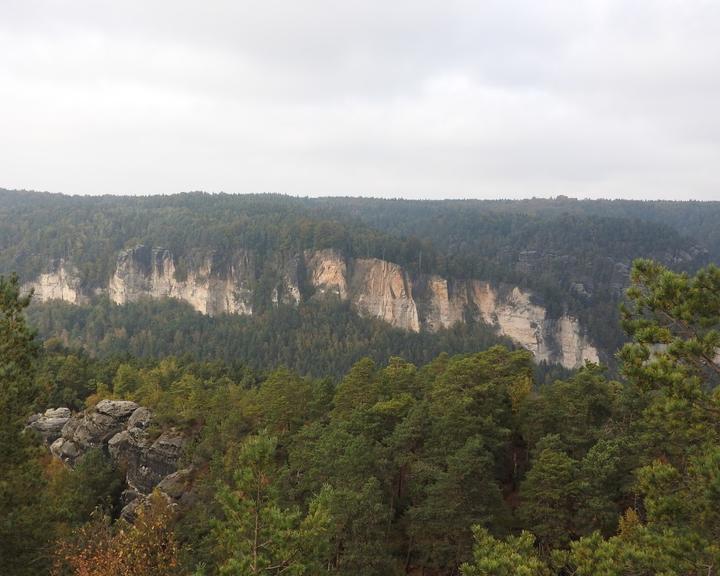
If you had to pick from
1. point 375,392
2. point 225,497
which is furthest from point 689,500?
point 375,392

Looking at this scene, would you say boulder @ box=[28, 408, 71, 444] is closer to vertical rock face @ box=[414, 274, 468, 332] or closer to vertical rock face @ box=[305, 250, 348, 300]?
vertical rock face @ box=[305, 250, 348, 300]

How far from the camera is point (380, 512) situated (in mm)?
18453

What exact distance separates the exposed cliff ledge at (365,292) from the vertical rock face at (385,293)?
0.19 m

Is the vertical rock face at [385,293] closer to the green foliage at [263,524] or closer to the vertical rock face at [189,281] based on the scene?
the vertical rock face at [189,281]

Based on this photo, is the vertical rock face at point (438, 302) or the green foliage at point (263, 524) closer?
the green foliage at point (263, 524)

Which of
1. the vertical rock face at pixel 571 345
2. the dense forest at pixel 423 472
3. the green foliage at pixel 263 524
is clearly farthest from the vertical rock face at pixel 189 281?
the green foliage at pixel 263 524

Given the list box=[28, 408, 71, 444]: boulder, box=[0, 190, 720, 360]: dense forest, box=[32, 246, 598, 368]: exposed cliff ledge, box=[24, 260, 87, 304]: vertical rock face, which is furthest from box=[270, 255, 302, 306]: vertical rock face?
box=[28, 408, 71, 444]: boulder

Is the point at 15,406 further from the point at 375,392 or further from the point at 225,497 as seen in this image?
the point at 375,392

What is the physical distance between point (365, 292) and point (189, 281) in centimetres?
4093

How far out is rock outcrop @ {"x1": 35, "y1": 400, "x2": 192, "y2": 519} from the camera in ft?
113

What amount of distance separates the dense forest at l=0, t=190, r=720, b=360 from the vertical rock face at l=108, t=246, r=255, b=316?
9.10 ft

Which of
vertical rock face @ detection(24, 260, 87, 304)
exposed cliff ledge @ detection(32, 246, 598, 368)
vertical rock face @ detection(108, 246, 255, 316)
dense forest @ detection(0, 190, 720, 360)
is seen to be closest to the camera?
exposed cliff ledge @ detection(32, 246, 598, 368)

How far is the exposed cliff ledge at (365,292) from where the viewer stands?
105250 mm

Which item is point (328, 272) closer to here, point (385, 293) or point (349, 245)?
point (349, 245)
